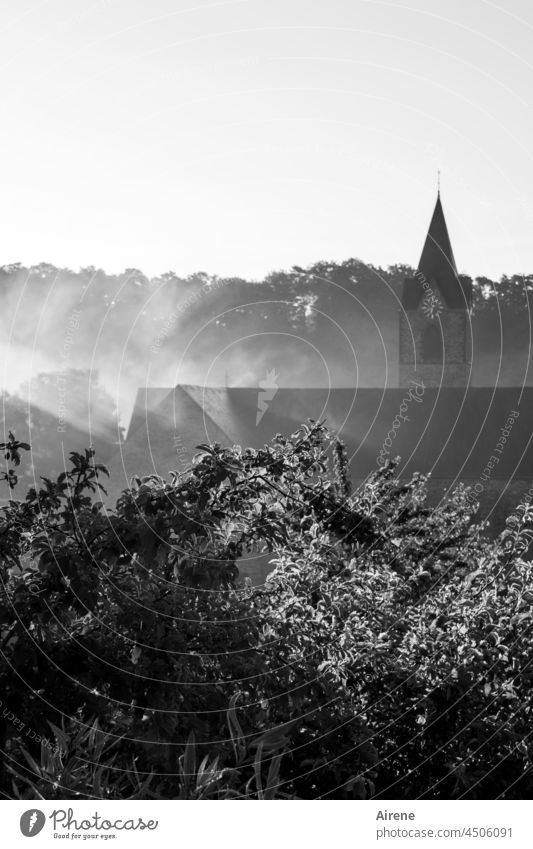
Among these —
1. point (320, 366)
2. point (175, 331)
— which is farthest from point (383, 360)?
point (175, 331)

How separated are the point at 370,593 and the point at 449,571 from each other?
190 centimetres

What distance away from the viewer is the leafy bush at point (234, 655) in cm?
472

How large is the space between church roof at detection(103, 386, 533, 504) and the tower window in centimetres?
190

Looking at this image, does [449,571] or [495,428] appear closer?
[449,571]

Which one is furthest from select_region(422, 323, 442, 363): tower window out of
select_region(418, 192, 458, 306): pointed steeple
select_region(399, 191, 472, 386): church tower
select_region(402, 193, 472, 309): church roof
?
select_region(418, 192, 458, 306): pointed steeple

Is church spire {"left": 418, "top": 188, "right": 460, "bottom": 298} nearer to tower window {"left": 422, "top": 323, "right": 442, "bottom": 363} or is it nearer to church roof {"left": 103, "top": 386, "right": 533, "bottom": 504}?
tower window {"left": 422, "top": 323, "right": 442, "bottom": 363}

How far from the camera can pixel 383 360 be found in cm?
7694

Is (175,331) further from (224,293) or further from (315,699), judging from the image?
(315,699)

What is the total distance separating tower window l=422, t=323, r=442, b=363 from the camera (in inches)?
2378

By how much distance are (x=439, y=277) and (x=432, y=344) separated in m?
3.95

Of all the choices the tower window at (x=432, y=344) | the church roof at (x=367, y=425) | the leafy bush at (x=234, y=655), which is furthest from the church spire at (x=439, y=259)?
the leafy bush at (x=234, y=655)
